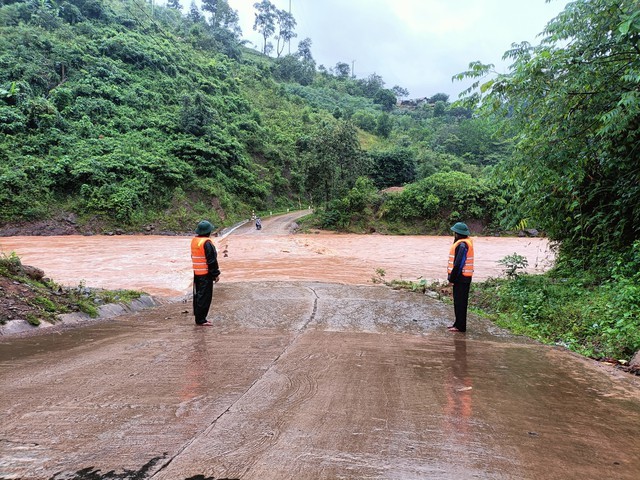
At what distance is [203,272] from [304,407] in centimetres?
380

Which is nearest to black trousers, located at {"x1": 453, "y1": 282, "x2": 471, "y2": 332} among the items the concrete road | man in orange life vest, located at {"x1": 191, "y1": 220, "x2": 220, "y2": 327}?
the concrete road

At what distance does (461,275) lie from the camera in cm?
638

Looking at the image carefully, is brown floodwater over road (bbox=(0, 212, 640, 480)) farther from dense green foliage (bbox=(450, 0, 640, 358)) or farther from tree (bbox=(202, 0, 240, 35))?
tree (bbox=(202, 0, 240, 35))

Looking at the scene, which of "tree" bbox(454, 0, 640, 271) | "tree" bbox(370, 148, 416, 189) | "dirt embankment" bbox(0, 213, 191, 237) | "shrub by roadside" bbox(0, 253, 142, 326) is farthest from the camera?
"tree" bbox(370, 148, 416, 189)

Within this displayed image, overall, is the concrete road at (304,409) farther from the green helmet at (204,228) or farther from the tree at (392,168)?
the tree at (392,168)

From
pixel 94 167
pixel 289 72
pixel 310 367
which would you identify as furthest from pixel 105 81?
pixel 289 72

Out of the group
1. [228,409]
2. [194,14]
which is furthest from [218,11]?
[228,409]

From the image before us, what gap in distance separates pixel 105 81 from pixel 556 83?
43.4m

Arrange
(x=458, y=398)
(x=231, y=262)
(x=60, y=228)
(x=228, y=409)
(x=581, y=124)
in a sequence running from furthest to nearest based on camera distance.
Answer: (x=60, y=228) → (x=231, y=262) → (x=581, y=124) → (x=458, y=398) → (x=228, y=409)

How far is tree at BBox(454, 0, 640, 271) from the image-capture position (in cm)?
665

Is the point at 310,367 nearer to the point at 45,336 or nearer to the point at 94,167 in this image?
the point at 45,336

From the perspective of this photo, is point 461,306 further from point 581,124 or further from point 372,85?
point 372,85

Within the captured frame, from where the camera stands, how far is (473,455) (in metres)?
2.28

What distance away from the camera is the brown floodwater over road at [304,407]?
214 centimetres
